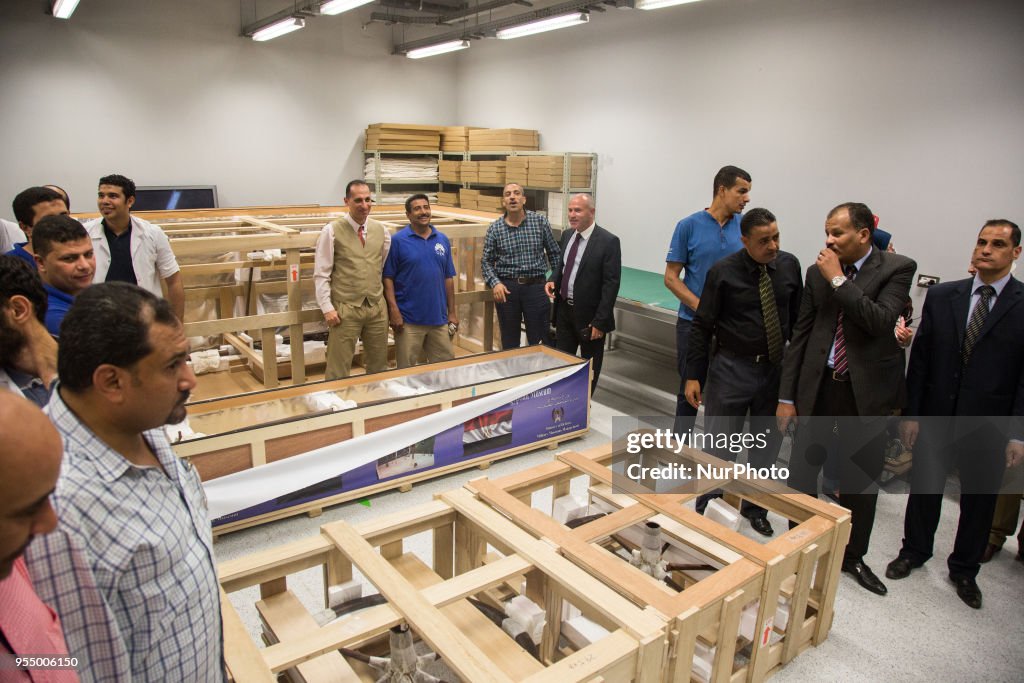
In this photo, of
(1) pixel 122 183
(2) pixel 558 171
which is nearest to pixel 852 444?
(1) pixel 122 183

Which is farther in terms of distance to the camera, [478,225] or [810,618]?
[478,225]

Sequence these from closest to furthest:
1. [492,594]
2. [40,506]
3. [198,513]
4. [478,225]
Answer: [40,506]
[198,513]
[492,594]
[478,225]

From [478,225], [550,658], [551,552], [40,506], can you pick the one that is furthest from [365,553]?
[478,225]

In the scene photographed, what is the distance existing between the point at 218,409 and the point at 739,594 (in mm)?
2936

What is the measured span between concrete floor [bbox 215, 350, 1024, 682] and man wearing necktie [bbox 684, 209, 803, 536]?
0.69 meters

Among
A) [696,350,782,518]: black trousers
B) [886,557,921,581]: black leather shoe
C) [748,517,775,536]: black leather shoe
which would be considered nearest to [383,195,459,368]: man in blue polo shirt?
[696,350,782,518]: black trousers

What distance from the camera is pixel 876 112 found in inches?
190

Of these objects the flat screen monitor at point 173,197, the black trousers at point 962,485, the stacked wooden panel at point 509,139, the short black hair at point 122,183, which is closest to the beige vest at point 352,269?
the short black hair at point 122,183

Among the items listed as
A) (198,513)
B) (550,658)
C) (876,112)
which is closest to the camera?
(198,513)

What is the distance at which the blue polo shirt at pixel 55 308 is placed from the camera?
274 centimetres

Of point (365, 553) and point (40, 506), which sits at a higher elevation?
point (40, 506)

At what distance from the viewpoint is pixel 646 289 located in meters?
5.91

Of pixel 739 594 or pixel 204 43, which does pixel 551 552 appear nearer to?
pixel 739 594

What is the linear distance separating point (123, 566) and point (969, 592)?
348 centimetres
